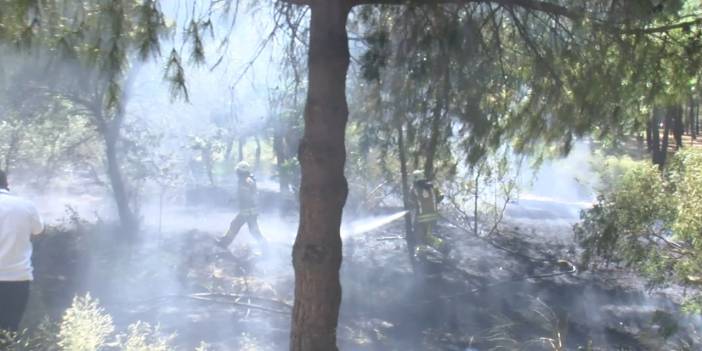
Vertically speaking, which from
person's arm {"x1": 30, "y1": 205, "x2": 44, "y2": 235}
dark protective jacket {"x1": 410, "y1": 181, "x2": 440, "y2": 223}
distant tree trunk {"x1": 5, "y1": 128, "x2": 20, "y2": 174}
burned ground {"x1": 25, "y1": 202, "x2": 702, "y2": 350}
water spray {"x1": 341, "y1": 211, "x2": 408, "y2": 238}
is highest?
distant tree trunk {"x1": 5, "y1": 128, "x2": 20, "y2": 174}

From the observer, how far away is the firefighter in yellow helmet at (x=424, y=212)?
10422 millimetres

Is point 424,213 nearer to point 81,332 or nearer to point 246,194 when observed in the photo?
point 246,194

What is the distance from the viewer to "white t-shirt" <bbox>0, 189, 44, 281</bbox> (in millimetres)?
4637

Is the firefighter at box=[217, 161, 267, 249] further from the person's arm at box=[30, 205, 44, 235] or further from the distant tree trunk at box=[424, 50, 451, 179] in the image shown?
the person's arm at box=[30, 205, 44, 235]

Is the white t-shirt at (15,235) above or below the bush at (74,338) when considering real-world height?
above

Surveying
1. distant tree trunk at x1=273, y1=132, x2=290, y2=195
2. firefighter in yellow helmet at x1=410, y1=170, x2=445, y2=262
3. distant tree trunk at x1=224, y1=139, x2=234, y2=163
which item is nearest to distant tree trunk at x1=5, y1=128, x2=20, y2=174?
distant tree trunk at x1=273, y1=132, x2=290, y2=195

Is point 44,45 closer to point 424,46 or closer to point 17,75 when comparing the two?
point 424,46

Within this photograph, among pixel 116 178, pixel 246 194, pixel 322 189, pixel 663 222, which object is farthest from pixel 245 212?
pixel 322 189

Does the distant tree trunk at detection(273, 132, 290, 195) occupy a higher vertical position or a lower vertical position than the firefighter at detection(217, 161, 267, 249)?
higher

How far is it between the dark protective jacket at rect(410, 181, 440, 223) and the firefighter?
2.44 m

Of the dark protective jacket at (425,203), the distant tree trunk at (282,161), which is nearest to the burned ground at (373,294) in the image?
the dark protective jacket at (425,203)

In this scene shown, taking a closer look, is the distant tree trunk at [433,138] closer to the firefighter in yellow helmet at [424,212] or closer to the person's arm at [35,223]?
the person's arm at [35,223]

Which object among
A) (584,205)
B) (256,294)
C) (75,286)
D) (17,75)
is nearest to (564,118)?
(256,294)

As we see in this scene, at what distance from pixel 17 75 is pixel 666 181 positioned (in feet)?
24.2
